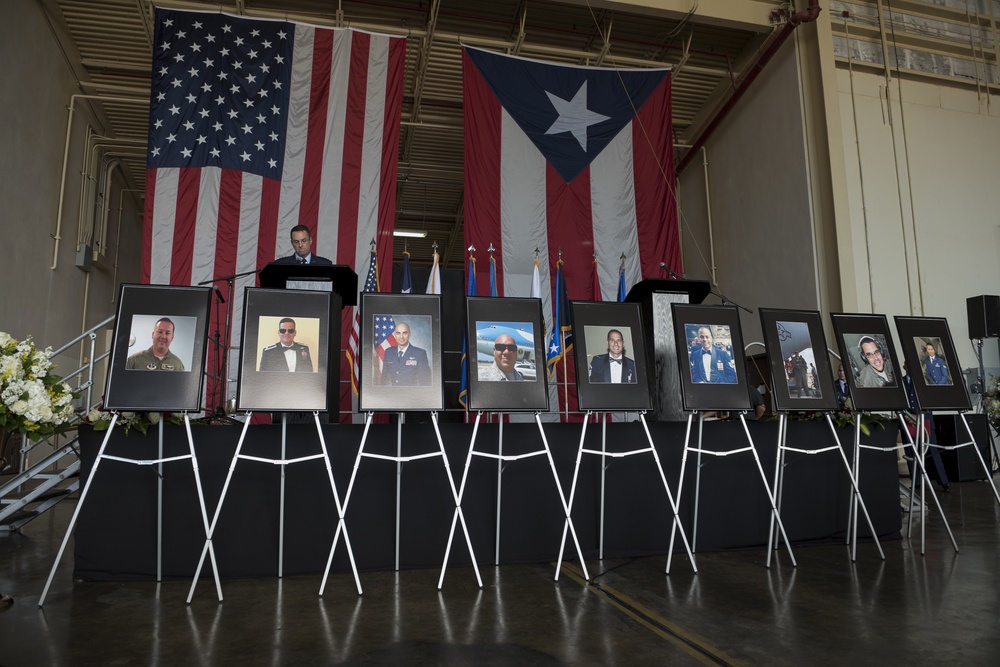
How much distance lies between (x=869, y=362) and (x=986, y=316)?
552cm

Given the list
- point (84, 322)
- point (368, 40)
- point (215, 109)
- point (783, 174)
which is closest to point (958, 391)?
point (783, 174)

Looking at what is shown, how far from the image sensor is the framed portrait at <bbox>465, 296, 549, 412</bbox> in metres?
3.27

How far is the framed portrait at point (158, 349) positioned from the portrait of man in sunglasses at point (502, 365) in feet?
4.48

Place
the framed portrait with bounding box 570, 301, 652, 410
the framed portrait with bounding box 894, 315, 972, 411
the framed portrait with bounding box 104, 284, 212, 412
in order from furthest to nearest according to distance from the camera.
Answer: the framed portrait with bounding box 894, 315, 972, 411
the framed portrait with bounding box 570, 301, 652, 410
the framed portrait with bounding box 104, 284, 212, 412

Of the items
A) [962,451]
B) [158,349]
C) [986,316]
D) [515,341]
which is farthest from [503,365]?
[986,316]

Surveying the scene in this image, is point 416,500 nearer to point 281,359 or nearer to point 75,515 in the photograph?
point 281,359

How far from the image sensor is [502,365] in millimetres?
3342

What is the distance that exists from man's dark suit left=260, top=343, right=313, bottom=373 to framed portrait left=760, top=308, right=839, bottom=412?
251 centimetres

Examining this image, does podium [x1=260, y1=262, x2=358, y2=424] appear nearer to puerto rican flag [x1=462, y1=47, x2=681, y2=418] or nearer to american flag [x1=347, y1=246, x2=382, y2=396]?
american flag [x1=347, y1=246, x2=382, y2=396]

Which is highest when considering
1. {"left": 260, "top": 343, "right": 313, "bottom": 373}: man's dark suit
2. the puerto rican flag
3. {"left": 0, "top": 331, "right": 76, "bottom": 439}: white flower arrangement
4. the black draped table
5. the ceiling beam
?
the ceiling beam

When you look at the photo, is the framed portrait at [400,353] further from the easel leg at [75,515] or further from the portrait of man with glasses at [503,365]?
the easel leg at [75,515]

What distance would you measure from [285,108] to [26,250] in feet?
12.3

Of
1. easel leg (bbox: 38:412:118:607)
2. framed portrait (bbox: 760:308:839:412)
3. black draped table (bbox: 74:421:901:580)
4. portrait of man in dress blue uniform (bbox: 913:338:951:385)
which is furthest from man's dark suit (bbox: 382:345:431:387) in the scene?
portrait of man in dress blue uniform (bbox: 913:338:951:385)

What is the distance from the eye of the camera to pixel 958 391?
4.09 metres
